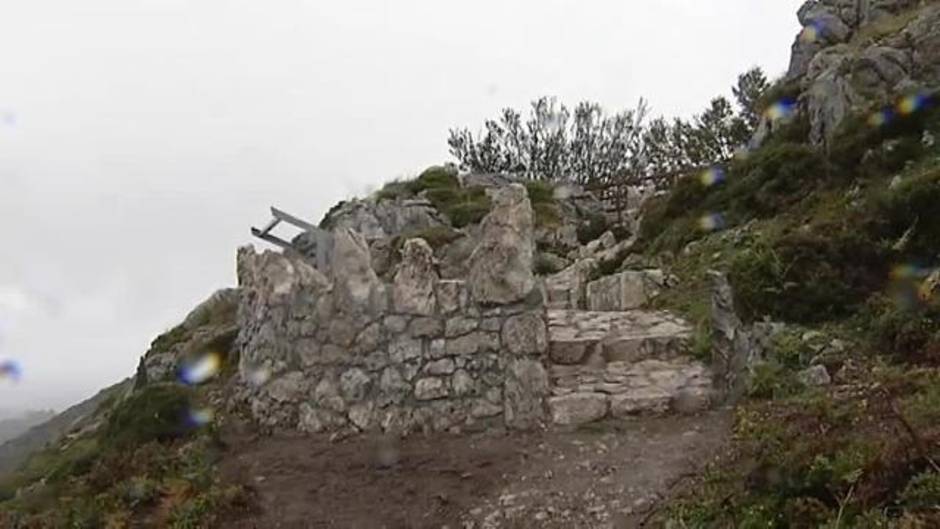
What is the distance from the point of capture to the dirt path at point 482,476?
7.59 metres

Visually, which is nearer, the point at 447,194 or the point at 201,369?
the point at 201,369

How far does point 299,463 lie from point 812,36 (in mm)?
18466

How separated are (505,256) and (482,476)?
2483 mm

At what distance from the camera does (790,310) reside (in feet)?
33.1

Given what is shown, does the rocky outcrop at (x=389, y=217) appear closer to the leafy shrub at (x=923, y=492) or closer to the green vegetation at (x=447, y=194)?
the green vegetation at (x=447, y=194)

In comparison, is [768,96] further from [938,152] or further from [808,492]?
[808,492]

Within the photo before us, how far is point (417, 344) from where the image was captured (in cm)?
981

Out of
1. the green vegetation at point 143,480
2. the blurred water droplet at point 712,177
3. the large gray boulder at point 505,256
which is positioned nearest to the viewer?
the green vegetation at point 143,480

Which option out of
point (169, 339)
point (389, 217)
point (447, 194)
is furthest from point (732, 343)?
point (447, 194)

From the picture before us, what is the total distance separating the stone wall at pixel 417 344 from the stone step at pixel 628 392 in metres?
0.35

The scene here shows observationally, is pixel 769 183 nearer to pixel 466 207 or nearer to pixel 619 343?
pixel 619 343

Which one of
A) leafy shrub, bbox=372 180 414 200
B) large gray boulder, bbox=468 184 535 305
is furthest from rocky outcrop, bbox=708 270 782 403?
leafy shrub, bbox=372 180 414 200

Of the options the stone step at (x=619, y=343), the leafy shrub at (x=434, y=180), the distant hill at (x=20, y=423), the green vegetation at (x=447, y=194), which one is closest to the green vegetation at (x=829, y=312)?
the stone step at (x=619, y=343)

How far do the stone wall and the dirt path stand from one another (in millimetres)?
329
